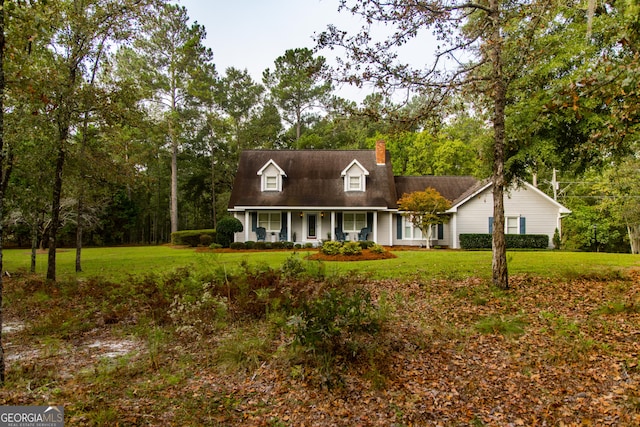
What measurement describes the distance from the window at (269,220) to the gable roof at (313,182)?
100cm

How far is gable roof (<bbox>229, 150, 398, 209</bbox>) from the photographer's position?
2202cm

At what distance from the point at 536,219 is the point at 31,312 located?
22.2 m

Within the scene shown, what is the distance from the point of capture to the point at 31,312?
298 inches

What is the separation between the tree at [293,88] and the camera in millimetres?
34562

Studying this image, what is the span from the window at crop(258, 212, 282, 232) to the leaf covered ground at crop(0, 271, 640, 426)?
15918 mm

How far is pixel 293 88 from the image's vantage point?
35031mm

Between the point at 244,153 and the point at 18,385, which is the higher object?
the point at 244,153

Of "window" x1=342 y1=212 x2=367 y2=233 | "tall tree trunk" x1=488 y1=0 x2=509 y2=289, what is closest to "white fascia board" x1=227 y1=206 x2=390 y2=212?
"window" x1=342 y1=212 x2=367 y2=233

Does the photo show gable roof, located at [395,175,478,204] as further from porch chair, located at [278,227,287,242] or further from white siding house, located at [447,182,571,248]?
porch chair, located at [278,227,287,242]

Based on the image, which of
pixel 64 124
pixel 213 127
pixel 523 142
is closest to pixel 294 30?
pixel 523 142

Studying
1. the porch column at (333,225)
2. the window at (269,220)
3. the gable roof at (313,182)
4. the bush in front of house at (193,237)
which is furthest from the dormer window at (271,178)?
the bush in front of house at (193,237)

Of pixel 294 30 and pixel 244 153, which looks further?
pixel 244 153

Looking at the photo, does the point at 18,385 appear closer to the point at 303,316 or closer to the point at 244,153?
the point at 303,316

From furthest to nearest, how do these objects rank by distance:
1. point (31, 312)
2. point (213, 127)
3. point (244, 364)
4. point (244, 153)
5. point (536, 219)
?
point (213, 127), point (244, 153), point (536, 219), point (31, 312), point (244, 364)
